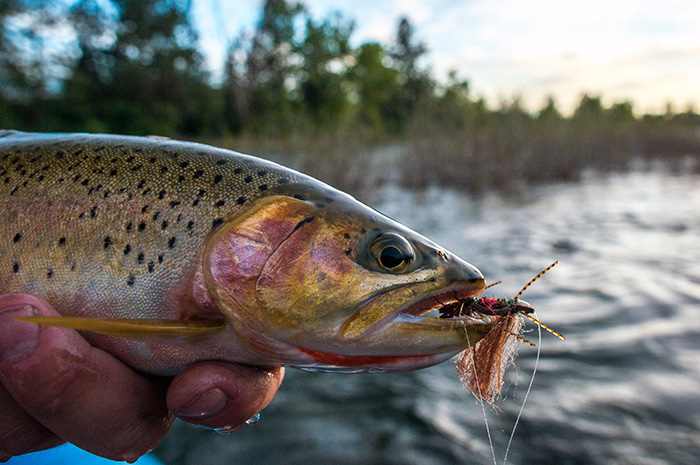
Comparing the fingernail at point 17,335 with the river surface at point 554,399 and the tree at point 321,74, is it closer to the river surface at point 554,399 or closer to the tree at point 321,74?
the river surface at point 554,399

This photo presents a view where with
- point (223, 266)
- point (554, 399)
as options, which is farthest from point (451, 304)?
point (554, 399)

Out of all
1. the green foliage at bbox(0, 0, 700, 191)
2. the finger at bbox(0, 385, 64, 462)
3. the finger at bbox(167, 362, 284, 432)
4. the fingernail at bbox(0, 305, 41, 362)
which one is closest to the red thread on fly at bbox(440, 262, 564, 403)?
the finger at bbox(167, 362, 284, 432)

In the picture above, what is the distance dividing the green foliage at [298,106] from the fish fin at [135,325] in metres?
10.4

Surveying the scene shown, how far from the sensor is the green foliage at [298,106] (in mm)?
14844

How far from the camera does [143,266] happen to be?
1645mm

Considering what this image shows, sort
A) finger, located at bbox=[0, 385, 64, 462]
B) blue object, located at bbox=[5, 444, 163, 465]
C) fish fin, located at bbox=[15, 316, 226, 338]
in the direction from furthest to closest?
blue object, located at bbox=[5, 444, 163, 465], finger, located at bbox=[0, 385, 64, 462], fish fin, located at bbox=[15, 316, 226, 338]

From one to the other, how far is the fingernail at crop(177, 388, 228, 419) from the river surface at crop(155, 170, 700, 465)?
67.5 inches

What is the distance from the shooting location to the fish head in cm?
149

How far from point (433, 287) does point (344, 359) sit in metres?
0.38

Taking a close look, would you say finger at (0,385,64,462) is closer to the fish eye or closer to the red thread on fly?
the fish eye

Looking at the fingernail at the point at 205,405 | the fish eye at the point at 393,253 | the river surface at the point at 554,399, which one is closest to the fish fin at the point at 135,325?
the fingernail at the point at 205,405

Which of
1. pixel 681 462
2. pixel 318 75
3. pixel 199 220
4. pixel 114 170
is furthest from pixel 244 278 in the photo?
pixel 318 75

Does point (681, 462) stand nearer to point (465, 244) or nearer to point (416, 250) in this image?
point (416, 250)

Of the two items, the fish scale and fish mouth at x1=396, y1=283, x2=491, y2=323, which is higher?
the fish scale
